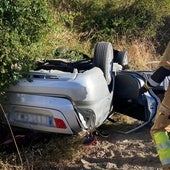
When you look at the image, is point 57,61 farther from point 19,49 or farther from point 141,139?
point 141,139

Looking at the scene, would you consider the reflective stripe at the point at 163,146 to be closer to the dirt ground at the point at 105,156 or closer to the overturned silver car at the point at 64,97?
the overturned silver car at the point at 64,97

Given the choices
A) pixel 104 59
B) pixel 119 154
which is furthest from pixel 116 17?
pixel 119 154

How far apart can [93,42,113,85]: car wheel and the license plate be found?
3.09 ft

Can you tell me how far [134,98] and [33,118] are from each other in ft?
5.30

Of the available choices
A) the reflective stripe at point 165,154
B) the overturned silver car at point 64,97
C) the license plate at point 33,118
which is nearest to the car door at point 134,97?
the overturned silver car at point 64,97

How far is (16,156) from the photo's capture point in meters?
5.23

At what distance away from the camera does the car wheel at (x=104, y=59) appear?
5.42 m

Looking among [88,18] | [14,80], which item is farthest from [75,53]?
[88,18]

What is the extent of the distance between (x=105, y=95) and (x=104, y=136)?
3.08 ft

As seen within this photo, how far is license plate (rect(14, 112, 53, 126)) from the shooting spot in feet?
16.1

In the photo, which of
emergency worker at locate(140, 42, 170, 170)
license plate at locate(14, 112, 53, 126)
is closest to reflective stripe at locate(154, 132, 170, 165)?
emergency worker at locate(140, 42, 170, 170)

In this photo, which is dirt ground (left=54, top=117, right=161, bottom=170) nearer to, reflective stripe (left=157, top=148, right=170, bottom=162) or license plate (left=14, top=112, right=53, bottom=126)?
license plate (left=14, top=112, right=53, bottom=126)

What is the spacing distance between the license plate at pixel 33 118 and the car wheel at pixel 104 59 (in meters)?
0.94

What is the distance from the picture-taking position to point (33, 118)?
5000mm
